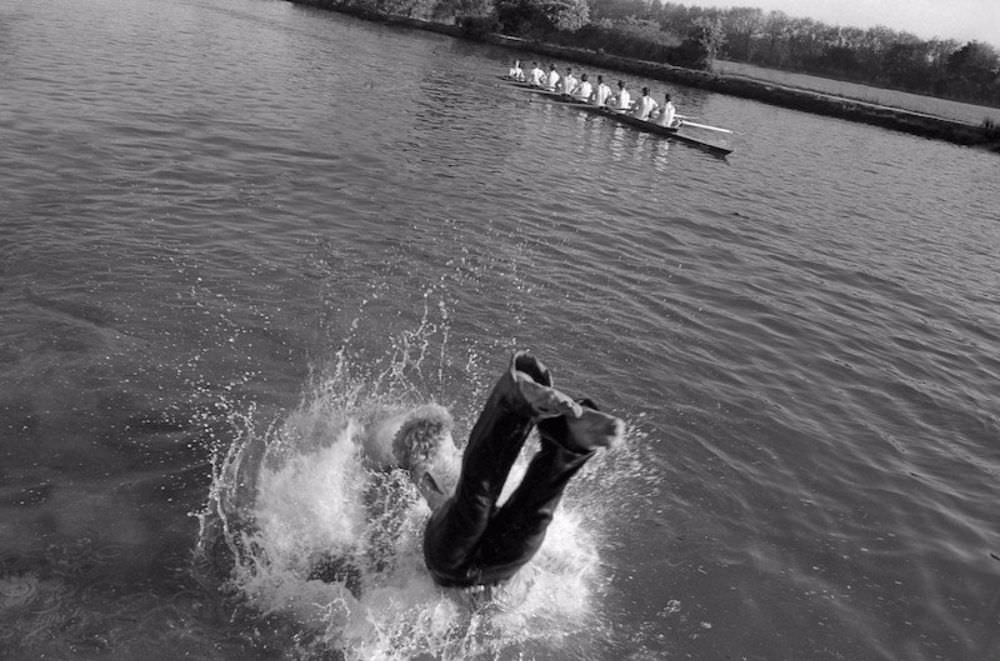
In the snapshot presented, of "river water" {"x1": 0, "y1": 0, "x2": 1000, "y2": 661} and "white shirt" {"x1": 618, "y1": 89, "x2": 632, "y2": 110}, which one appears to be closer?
"river water" {"x1": 0, "y1": 0, "x2": 1000, "y2": 661}

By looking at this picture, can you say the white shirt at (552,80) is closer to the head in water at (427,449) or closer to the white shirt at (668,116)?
the white shirt at (668,116)

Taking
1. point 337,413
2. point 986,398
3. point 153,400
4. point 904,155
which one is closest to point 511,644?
point 337,413

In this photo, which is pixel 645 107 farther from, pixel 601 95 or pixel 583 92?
pixel 583 92

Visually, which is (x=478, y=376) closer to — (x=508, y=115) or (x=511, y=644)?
(x=511, y=644)

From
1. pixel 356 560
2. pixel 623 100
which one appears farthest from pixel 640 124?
pixel 356 560

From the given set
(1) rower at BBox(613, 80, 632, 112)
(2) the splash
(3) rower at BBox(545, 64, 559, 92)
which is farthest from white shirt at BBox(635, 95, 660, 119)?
(2) the splash

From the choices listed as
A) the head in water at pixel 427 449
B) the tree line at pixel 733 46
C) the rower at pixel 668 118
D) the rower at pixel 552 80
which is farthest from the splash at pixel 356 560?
the tree line at pixel 733 46

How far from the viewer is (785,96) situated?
57156 millimetres

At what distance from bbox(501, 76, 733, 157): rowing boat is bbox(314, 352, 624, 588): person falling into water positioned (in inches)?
1081

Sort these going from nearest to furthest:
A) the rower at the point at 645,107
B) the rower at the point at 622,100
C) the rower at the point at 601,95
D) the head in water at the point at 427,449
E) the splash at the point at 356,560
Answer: the splash at the point at 356,560 < the head in water at the point at 427,449 < the rower at the point at 645,107 < the rower at the point at 622,100 < the rower at the point at 601,95

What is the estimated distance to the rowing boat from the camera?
1169 inches

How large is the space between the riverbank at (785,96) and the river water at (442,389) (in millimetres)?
34609

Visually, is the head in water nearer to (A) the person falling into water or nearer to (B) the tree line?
(A) the person falling into water

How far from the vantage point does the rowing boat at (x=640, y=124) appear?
29688mm
